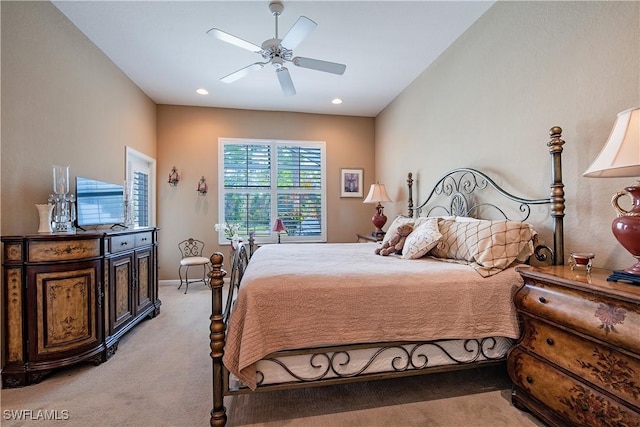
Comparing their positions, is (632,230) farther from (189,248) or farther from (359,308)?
(189,248)

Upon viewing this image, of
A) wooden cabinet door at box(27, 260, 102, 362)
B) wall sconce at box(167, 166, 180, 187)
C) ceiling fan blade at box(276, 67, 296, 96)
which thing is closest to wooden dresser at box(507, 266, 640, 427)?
ceiling fan blade at box(276, 67, 296, 96)

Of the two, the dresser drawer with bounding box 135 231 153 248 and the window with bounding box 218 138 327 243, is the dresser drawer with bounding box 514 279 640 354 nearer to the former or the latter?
the dresser drawer with bounding box 135 231 153 248

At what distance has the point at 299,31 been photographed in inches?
86.7

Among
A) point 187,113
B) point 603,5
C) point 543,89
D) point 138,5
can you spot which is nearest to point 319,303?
point 543,89

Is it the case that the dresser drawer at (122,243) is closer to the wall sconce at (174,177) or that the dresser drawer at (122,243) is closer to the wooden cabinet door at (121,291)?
the wooden cabinet door at (121,291)

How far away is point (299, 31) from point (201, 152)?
3.32 meters

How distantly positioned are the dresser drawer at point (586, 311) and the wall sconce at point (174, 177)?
4792mm

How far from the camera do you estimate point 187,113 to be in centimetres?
493

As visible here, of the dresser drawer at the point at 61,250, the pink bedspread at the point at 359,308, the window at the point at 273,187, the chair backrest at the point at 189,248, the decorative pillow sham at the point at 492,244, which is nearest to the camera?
the pink bedspread at the point at 359,308

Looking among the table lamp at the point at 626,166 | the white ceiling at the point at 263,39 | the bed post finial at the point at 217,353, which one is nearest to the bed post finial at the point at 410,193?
the white ceiling at the point at 263,39

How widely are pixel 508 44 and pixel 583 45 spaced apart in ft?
2.25

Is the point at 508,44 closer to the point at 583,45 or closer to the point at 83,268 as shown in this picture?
the point at 583,45

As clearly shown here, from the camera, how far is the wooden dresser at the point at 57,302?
1.99 meters

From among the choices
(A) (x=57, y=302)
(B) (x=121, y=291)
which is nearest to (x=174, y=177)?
(B) (x=121, y=291)
